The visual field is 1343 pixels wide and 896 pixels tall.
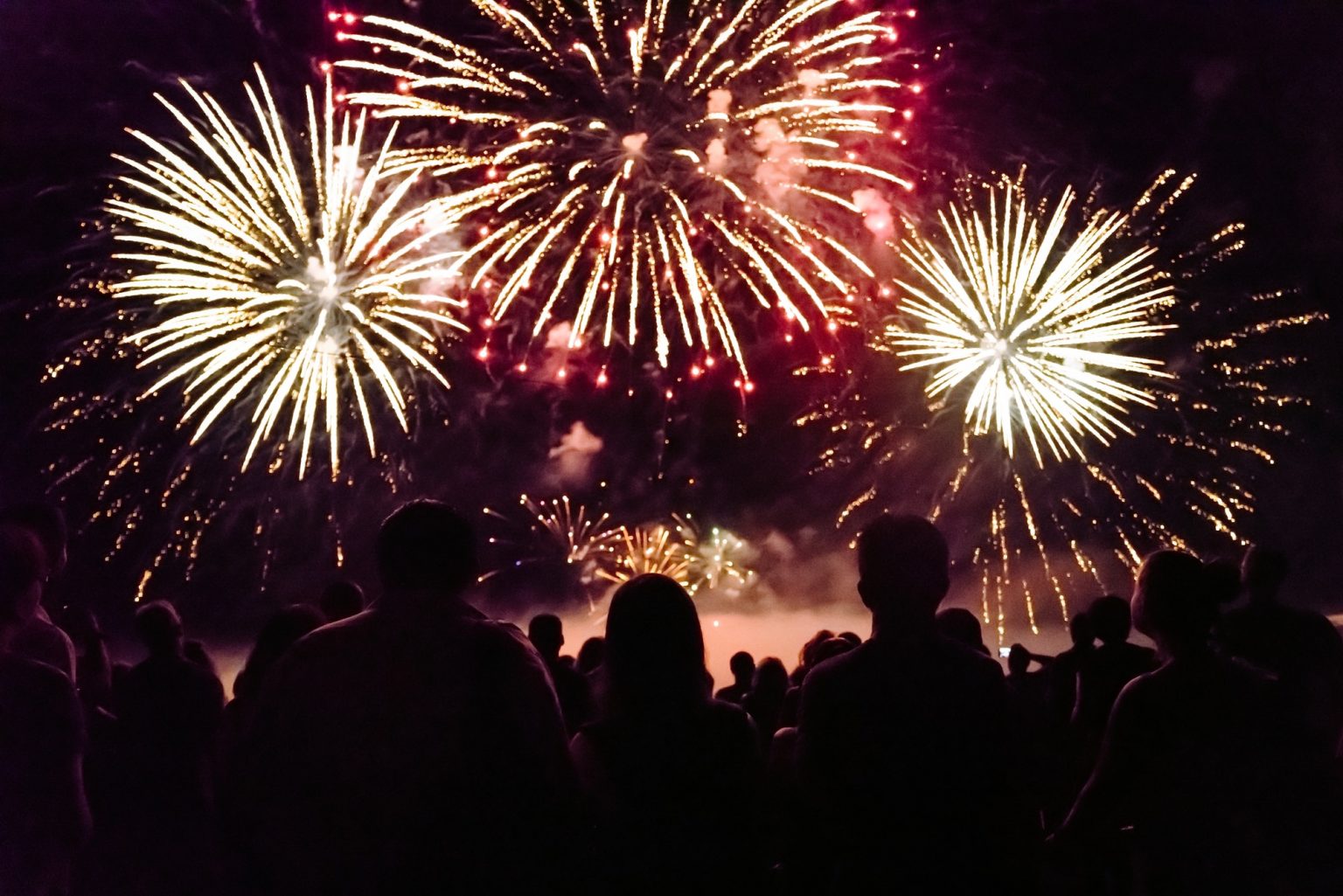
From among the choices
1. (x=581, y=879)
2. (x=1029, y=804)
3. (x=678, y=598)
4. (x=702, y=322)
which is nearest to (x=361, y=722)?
(x=581, y=879)

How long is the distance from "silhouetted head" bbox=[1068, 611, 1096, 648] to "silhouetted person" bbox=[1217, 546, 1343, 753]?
23.6 inches

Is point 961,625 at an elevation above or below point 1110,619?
above

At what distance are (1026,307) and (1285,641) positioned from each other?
11.6 m

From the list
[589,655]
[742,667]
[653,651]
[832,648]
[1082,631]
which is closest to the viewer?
[653,651]

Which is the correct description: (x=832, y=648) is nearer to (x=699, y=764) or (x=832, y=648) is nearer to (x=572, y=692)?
(x=572, y=692)

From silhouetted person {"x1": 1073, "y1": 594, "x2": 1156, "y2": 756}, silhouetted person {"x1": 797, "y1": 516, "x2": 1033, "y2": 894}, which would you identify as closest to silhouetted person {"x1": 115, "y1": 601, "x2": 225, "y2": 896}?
silhouetted person {"x1": 797, "y1": 516, "x2": 1033, "y2": 894}

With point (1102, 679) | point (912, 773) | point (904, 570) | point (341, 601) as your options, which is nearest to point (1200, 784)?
point (912, 773)

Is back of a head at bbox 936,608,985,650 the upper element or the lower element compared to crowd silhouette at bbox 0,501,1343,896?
upper

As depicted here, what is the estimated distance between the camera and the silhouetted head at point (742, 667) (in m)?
7.83

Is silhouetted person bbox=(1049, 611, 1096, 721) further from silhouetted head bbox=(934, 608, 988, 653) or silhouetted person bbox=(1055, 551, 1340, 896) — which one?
silhouetted person bbox=(1055, 551, 1340, 896)

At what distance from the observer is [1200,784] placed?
336cm

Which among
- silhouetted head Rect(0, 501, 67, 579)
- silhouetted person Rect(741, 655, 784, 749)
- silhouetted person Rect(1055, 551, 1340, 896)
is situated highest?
silhouetted head Rect(0, 501, 67, 579)

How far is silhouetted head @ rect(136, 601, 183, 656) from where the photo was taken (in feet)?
15.7

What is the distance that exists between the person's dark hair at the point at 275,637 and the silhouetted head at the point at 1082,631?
3527 mm
